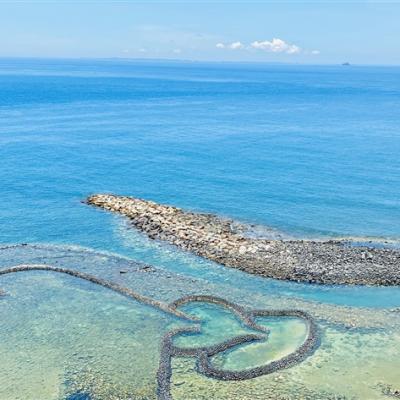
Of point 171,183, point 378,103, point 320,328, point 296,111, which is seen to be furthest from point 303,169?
point 378,103

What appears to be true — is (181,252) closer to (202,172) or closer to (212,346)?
(212,346)

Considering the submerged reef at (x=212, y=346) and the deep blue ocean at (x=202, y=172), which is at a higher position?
the deep blue ocean at (x=202, y=172)

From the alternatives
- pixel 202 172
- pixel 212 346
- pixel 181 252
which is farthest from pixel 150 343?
pixel 202 172

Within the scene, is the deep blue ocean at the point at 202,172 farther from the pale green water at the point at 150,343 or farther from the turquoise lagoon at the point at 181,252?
the pale green water at the point at 150,343

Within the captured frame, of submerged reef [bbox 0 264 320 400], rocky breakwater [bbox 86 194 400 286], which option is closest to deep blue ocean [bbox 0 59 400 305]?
rocky breakwater [bbox 86 194 400 286]

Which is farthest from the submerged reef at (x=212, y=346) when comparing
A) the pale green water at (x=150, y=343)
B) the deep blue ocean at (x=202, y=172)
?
the deep blue ocean at (x=202, y=172)

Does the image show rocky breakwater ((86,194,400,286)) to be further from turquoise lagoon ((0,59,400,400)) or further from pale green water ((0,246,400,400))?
pale green water ((0,246,400,400))

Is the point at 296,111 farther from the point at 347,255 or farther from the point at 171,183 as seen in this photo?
the point at 347,255
